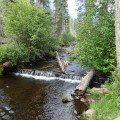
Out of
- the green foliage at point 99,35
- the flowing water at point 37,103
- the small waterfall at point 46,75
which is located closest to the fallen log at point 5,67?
the small waterfall at point 46,75

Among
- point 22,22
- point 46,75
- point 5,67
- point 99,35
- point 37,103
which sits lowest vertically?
point 37,103

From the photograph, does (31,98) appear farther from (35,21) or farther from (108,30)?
(35,21)

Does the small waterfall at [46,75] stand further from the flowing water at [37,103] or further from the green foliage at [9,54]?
the green foliage at [9,54]

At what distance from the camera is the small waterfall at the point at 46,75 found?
30.7ft

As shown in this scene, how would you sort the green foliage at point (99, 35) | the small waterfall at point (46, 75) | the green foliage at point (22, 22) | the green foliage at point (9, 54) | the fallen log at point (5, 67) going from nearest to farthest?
the green foliage at point (99, 35)
the small waterfall at point (46, 75)
the fallen log at point (5, 67)
the green foliage at point (9, 54)
the green foliage at point (22, 22)

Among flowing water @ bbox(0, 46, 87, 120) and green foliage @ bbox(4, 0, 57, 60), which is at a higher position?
green foliage @ bbox(4, 0, 57, 60)

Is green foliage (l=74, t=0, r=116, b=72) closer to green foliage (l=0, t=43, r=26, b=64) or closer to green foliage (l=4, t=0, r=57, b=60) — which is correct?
green foliage (l=4, t=0, r=57, b=60)

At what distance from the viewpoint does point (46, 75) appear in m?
10.4

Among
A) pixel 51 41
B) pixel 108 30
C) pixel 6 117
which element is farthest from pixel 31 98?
pixel 51 41

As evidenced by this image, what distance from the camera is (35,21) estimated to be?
12055 millimetres

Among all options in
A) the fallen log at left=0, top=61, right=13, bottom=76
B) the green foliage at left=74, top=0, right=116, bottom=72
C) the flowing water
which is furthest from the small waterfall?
the green foliage at left=74, top=0, right=116, bottom=72

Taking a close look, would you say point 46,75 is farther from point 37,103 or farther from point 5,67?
point 37,103

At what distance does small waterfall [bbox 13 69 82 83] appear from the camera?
934cm

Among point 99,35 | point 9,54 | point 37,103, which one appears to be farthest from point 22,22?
point 37,103
